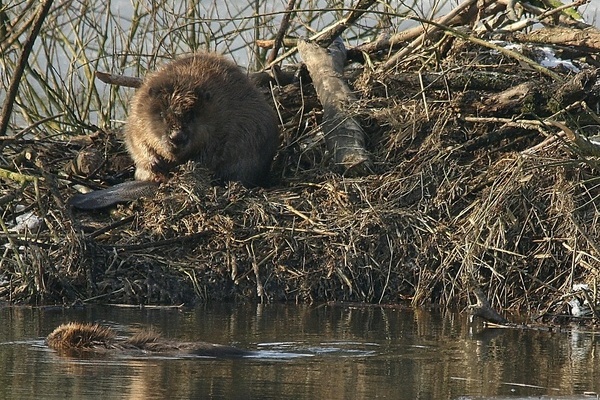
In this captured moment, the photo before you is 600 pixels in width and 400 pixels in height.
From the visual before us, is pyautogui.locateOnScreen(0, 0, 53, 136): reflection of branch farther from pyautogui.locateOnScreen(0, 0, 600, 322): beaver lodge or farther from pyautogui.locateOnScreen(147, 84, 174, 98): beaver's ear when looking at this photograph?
pyautogui.locateOnScreen(147, 84, 174, 98): beaver's ear

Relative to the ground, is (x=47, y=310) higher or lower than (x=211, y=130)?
lower

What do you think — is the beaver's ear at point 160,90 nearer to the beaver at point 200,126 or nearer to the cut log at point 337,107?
the beaver at point 200,126

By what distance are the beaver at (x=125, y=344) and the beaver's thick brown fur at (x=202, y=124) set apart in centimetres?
290

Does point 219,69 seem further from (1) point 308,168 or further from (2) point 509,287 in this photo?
(2) point 509,287

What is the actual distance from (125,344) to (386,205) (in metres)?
2.71

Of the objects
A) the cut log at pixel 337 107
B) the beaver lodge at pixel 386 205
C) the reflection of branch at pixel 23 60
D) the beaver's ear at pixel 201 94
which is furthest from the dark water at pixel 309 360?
the reflection of branch at pixel 23 60

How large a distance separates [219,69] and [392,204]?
5.39 ft

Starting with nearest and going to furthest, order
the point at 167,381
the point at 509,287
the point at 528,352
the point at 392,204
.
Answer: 1. the point at 167,381
2. the point at 528,352
3. the point at 509,287
4. the point at 392,204

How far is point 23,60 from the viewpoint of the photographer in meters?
8.07

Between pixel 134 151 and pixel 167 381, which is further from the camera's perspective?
pixel 134 151

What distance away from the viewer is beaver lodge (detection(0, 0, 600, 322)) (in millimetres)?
7062

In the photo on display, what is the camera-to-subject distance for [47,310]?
6621 millimetres

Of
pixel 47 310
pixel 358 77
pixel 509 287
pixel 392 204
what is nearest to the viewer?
pixel 47 310

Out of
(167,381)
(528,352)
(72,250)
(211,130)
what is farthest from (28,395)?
(211,130)
